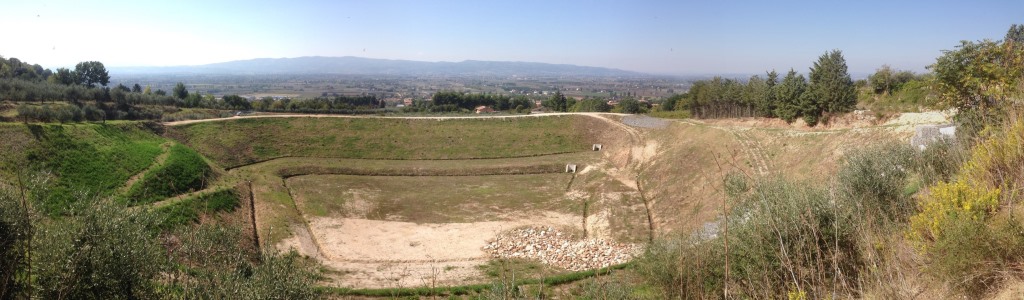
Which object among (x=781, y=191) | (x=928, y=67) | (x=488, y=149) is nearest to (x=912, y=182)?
(x=928, y=67)

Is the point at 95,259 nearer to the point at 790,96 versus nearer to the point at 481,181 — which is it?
the point at 481,181

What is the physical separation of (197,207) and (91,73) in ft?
277

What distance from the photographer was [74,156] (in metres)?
31.3

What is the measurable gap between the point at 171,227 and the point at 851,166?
32093 mm

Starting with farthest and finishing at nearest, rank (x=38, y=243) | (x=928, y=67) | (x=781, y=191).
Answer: (x=928, y=67) → (x=781, y=191) → (x=38, y=243)

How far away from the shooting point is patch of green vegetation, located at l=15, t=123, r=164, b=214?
27.4 meters

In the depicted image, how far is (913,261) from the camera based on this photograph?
28.4 feet

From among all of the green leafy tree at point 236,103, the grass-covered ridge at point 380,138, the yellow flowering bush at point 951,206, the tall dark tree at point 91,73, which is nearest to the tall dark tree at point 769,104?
the grass-covered ridge at point 380,138

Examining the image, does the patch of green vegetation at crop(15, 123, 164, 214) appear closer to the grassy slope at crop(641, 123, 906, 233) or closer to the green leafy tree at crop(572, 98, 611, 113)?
the grassy slope at crop(641, 123, 906, 233)

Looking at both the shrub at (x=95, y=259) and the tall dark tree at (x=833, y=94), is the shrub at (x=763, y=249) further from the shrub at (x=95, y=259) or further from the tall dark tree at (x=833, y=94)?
the tall dark tree at (x=833, y=94)

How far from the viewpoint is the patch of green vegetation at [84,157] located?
27.4m

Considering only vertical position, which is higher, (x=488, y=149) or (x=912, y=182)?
(x=912, y=182)

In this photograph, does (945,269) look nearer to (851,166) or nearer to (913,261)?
(913,261)

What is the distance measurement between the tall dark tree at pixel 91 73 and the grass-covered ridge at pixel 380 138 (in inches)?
2162
